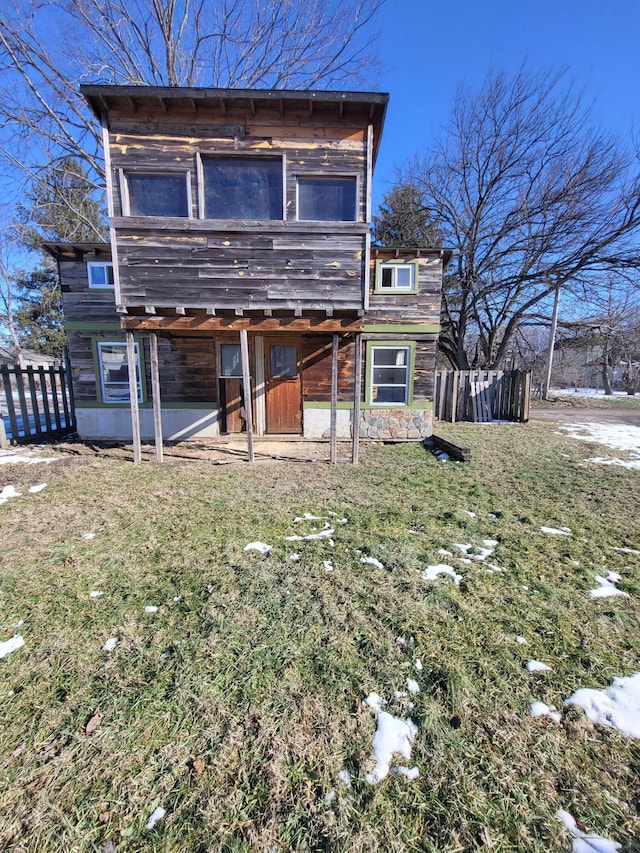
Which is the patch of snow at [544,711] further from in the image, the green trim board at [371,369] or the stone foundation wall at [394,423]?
the green trim board at [371,369]

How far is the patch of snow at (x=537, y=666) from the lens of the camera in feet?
6.58

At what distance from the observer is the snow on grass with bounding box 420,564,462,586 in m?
2.89

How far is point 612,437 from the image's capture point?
8883 mm

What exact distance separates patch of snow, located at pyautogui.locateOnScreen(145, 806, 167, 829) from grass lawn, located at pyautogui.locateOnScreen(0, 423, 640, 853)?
0.02 meters

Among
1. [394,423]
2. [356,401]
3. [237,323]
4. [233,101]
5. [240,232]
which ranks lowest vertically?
[394,423]

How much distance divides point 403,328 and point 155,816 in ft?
27.5

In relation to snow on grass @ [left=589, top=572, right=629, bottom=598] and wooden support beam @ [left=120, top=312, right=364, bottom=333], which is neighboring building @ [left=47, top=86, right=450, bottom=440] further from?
snow on grass @ [left=589, top=572, right=629, bottom=598]

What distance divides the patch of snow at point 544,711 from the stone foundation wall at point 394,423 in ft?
22.3

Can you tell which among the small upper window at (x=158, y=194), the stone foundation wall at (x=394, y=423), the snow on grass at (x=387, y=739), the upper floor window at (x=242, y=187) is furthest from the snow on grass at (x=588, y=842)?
the small upper window at (x=158, y=194)

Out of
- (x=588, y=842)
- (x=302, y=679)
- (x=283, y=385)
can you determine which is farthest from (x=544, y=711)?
(x=283, y=385)

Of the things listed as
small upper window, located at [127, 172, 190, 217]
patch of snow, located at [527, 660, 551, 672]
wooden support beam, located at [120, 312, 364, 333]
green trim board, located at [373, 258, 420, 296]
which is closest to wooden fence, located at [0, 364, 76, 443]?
wooden support beam, located at [120, 312, 364, 333]

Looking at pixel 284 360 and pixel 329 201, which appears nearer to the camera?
pixel 329 201

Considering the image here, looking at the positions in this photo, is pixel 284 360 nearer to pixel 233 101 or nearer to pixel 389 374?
pixel 389 374

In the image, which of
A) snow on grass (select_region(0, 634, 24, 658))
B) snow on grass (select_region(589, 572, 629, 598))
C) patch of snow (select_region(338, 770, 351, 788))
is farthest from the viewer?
snow on grass (select_region(589, 572, 629, 598))
